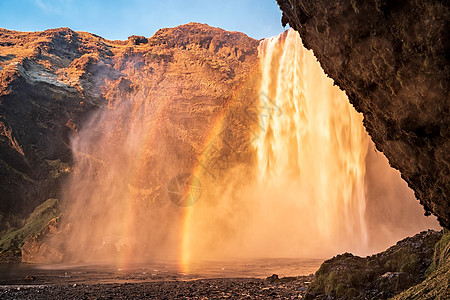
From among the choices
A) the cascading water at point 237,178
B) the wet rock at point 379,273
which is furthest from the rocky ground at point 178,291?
the cascading water at point 237,178

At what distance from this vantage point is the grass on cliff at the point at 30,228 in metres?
36.2

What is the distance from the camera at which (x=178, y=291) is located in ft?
39.0

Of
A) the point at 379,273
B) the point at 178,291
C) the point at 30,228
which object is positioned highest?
the point at 30,228

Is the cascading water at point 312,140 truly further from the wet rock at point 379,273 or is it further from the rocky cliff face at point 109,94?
the wet rock at point 379,273

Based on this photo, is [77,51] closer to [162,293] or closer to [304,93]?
[304,93]

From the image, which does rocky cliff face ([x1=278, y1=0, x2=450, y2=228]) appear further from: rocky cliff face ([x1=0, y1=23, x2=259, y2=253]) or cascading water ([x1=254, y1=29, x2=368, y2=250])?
rocky cliff face ([x1=0, y1=23, x2=259, y2=253])

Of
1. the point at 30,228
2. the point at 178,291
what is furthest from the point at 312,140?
the point at 30,228

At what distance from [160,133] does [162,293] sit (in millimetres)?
36487

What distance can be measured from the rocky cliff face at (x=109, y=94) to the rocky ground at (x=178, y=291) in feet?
103

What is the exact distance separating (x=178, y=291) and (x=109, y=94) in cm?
4409

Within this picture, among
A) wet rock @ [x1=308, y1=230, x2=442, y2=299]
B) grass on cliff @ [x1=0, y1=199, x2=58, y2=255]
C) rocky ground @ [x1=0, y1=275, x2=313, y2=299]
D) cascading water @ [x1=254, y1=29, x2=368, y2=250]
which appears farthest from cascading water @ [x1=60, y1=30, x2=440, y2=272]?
wet rock @ [x1=308, y1=230, x2=442, y2=299]

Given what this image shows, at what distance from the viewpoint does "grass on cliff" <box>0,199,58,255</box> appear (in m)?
36.2

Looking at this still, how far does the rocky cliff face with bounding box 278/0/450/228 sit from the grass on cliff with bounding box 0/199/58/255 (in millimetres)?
42304

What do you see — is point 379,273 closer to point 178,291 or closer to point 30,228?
point 178,291
